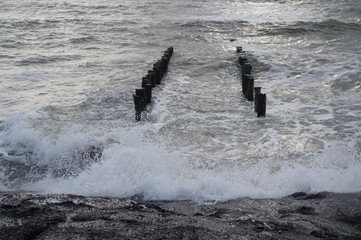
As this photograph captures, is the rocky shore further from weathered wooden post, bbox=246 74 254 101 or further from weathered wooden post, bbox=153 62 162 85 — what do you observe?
weathered wooden post, bbox=153 62 162 85

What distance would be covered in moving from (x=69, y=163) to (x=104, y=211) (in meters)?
2.24

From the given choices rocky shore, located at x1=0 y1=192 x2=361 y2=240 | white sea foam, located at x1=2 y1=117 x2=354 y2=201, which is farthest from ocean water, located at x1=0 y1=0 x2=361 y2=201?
rocky shore, located at x1=0 y1=192 x2=361 y2=240

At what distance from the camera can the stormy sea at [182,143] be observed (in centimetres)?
464

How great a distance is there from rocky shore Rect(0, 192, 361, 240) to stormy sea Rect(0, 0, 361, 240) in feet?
0.07

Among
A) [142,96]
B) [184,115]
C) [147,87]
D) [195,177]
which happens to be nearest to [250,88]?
[184,115]

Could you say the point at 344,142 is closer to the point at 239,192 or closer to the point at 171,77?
the point at 239,192

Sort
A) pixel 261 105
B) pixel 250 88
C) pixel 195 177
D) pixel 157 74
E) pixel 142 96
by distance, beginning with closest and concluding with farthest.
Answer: pixel 195 177, pixel 261 105, pixel 142 96, pixel 250 88, pixel 157 74

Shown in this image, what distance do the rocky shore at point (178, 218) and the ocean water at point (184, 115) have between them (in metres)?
0.39

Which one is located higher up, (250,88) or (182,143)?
(250,88)

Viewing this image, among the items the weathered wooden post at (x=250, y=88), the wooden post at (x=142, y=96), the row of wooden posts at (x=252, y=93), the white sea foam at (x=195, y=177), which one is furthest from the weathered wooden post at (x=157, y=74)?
the white sea foam at (x=195, y=177)

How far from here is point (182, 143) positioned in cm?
743

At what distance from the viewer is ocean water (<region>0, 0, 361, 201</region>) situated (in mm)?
6059

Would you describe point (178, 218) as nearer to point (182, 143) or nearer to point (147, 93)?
point (182, 143)

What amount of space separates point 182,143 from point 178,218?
112 inches
